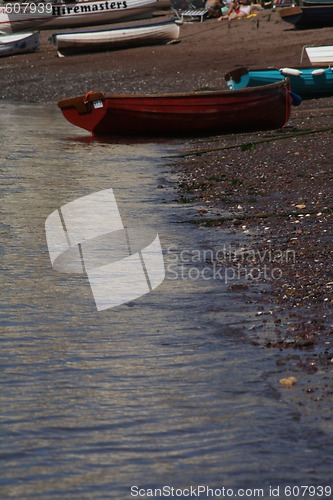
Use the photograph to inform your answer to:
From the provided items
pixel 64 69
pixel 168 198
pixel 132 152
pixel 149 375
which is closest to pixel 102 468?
pixel 149 375

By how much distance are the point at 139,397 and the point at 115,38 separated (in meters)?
27.1

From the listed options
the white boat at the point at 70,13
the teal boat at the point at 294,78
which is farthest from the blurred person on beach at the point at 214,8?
the teal boat at the point at 294,78

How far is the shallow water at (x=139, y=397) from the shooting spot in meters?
4.78

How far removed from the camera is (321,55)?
75.5 ft

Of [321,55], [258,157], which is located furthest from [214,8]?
[258,157]

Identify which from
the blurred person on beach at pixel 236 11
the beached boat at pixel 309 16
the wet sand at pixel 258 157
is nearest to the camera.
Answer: the wet sand at pixel 258 157

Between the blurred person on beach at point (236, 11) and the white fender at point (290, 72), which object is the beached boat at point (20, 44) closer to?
the blurred person on beach at point (236, 11)

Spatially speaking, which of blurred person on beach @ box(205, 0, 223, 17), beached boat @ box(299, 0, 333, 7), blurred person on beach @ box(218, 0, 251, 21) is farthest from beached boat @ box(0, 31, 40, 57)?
beached boat @ box(299, 0, 333, 7)

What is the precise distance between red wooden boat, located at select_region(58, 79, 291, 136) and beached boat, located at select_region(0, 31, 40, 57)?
49.7ft

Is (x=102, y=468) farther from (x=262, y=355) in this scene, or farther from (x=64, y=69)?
(x=64, y=69)

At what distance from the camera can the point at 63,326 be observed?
23.7ft

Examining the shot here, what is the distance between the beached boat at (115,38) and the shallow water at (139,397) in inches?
882

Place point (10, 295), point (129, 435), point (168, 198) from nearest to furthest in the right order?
1. point (129, 435)
2. point (10, 295)
3. point (168, 198)

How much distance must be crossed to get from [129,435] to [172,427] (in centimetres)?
28
